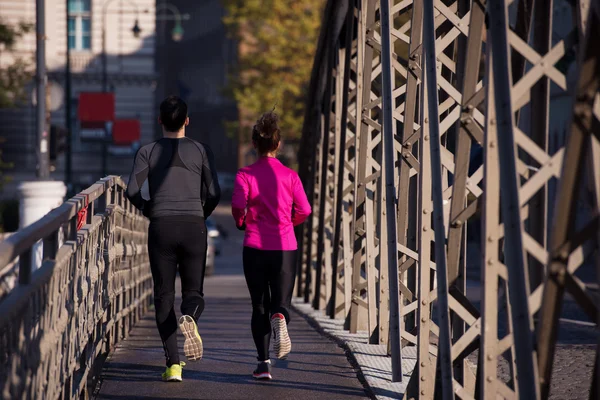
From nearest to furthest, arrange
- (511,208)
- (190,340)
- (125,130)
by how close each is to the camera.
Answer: (511,208) < (190,340) < (125,130)

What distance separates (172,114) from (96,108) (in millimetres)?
39618

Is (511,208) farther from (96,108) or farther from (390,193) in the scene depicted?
(96,108)

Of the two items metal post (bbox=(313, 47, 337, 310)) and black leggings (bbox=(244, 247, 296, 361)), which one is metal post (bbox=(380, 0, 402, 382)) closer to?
black leggings (bbox=(244, 247, 296, 361))

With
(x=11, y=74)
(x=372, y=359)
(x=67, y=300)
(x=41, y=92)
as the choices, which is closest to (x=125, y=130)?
(x=11, y=74)

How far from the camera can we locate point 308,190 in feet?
57.3

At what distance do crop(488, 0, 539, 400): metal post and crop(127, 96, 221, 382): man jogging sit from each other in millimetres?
3037

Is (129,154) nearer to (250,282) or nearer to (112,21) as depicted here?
(112,21)

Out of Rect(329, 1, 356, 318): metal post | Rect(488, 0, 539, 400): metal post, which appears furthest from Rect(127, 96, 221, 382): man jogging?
Rect(329, 1, 356, 318): metal post

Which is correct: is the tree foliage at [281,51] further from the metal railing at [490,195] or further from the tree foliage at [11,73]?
the metal railing at [490,195]

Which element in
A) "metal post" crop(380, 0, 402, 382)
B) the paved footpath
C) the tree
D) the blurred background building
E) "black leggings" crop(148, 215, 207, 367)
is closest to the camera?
the paved footpath

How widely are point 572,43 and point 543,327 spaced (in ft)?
3.69

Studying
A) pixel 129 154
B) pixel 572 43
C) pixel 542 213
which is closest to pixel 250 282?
pixel 542 213

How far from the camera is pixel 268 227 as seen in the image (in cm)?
810

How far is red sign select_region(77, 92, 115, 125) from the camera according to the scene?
46656mm
